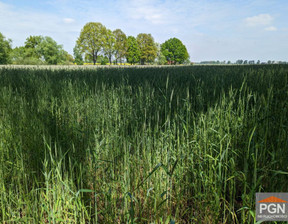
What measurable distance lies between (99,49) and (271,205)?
2129 inches

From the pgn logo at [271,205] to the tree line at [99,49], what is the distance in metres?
49.2

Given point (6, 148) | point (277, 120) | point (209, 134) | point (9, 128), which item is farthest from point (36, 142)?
point (277, 120)

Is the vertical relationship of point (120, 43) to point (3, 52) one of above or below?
above

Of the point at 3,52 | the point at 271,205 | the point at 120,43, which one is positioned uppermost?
the point at 120,43

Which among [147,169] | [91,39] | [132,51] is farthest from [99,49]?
[147,169]

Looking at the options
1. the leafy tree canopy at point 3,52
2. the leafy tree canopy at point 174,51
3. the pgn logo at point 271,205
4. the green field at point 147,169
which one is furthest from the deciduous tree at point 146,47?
the pgn logo at point 271,205

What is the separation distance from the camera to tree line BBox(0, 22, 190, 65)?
1977 inches

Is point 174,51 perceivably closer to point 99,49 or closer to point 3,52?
point 99,49

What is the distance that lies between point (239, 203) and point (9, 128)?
7.50 feet

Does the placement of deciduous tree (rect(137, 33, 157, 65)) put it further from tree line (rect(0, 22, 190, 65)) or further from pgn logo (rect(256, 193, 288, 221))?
pgn logo (rect(256, 193, 288, 221))

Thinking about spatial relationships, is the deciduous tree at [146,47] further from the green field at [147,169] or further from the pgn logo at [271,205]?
the pgn logo at [271,205]

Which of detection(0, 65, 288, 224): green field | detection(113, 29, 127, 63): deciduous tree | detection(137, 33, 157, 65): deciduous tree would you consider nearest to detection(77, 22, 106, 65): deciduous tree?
detection(113, 29, 127, 63): deciduous tree

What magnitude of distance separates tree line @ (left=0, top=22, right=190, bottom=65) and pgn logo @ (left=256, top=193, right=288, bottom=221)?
1937 inches

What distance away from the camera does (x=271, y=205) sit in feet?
3.56
